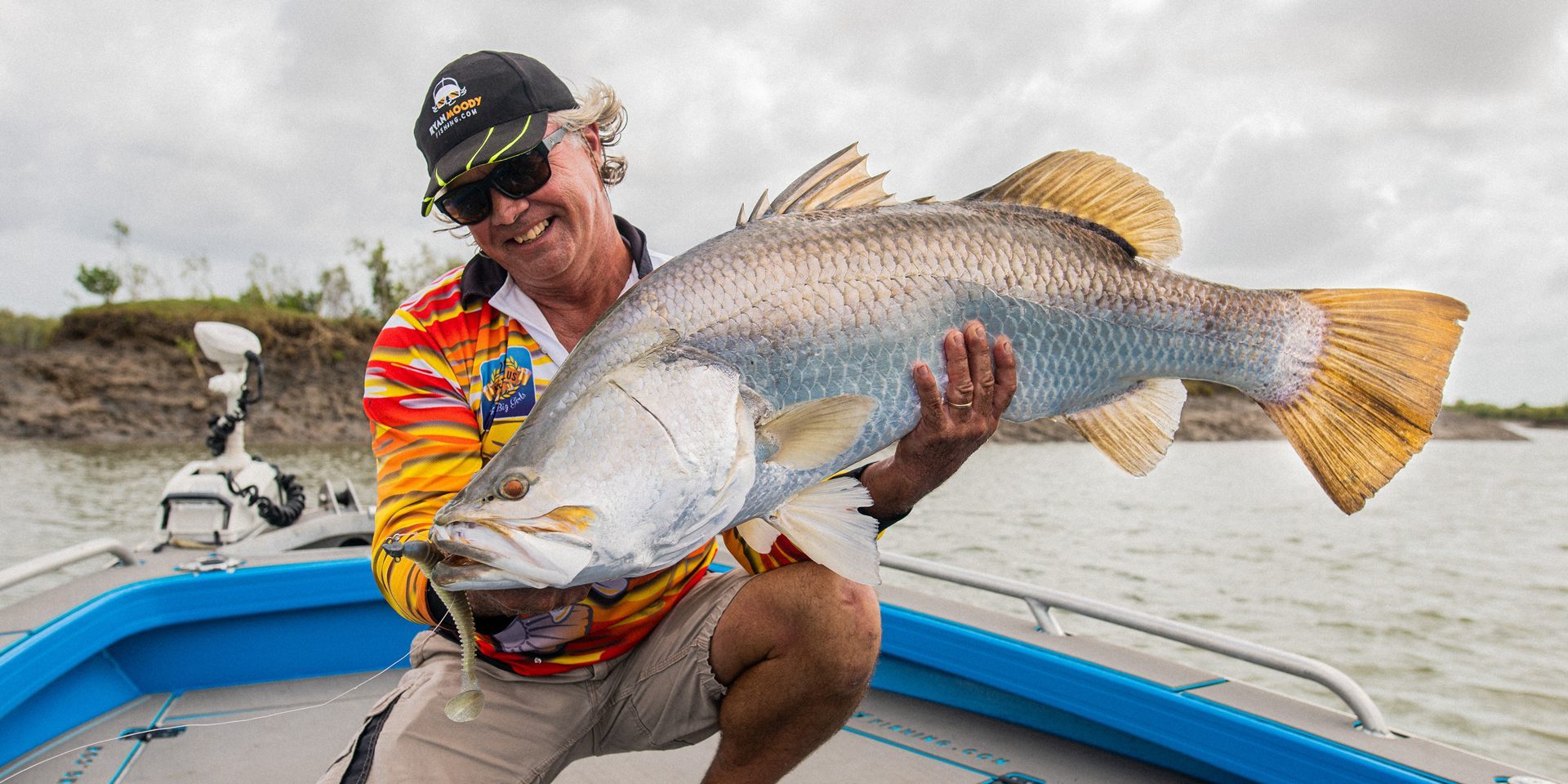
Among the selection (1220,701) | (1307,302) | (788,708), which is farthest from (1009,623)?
(1307,302)

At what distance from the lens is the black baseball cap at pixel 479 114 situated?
1.99m

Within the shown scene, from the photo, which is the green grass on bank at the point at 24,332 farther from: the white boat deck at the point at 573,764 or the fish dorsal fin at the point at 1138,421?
the fish dorsal fin at the point at 1138,421

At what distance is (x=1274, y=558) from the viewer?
1609cm

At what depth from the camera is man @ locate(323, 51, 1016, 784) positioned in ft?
6.23

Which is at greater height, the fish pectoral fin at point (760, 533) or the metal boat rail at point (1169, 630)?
the fish pectoral fin at point (760, 533)

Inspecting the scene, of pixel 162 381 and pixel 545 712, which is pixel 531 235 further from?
pixel 162 381

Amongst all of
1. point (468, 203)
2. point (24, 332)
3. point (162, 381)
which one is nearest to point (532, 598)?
→ point (468, 203)

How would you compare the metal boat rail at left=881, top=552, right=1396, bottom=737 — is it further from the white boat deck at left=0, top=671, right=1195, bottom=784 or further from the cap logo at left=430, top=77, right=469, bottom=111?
the cap logo at left=430, top=77, right=469, bottom=111

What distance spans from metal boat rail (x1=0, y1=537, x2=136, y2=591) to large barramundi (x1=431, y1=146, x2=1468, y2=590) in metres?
2.21

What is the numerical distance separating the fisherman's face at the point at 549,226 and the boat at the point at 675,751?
57.8 inches

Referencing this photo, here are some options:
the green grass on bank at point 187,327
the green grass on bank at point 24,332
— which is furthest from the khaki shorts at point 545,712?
the green grass on bank at point 24,332

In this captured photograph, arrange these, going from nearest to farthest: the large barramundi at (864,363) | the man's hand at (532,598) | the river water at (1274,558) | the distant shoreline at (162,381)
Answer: the large barramundi at (864,363) < the man's hand at (532,598) < the river water at (1274,558) < the distant shoreline at (162,381)

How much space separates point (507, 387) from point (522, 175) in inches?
18.1

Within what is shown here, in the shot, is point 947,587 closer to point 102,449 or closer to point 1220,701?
point 1220,701
